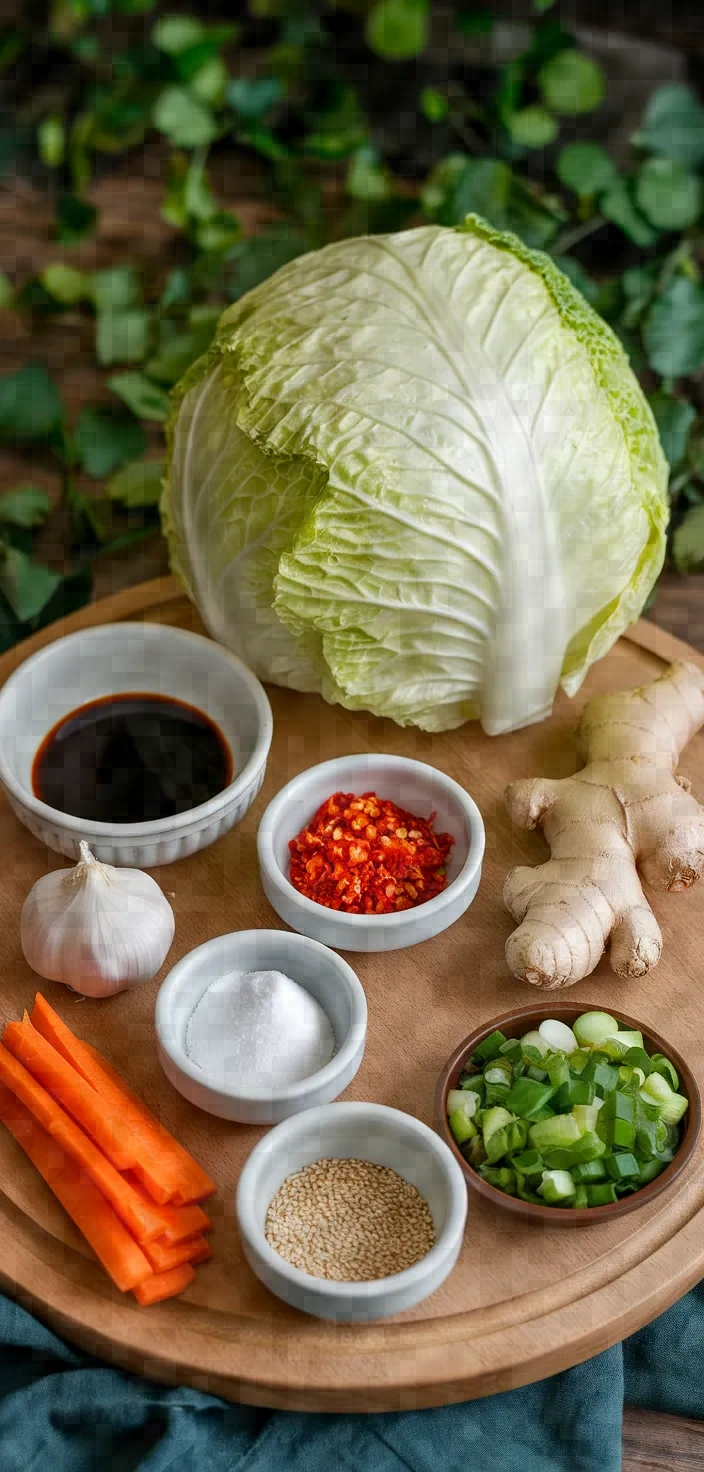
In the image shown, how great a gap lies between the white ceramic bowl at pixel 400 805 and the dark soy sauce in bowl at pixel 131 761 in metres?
0.16

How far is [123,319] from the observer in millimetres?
3576

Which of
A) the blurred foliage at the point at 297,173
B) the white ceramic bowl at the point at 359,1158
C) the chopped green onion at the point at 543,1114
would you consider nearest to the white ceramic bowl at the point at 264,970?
the white ceramic bowl at the point at 359,1158

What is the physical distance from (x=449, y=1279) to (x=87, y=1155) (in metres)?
0.55

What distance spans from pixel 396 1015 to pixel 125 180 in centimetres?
306

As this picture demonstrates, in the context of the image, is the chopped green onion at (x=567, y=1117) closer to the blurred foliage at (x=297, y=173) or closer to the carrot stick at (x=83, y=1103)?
the carrot stick at (x=83, y=1103)

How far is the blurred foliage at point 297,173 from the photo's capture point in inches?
131

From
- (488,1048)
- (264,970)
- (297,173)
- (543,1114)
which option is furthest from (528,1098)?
→ (297,173)

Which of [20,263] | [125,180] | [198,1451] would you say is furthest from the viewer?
[125,180]

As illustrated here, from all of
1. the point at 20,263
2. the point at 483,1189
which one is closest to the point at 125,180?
the point at 20,263

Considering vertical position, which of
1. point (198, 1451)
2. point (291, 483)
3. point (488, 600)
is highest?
point (291, 483)

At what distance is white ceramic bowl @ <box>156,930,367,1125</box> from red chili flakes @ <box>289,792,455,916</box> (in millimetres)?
122

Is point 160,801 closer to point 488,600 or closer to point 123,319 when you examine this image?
point 488,600

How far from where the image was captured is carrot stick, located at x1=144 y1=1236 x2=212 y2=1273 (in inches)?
74.9

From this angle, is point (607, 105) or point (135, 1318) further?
point (607, 105)
